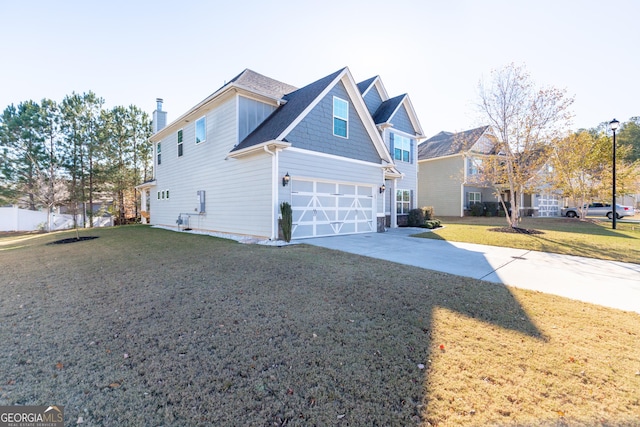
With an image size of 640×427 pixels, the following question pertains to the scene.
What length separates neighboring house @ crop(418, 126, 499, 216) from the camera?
22.1 m

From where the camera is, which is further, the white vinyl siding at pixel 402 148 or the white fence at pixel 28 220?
the white fence at pixel 28 220

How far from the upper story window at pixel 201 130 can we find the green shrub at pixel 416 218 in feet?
38.8

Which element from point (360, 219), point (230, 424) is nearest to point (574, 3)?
point (360, 219)

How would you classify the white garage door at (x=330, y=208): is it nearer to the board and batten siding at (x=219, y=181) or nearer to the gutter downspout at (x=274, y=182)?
the gutter downspout at (x=274, y=182)

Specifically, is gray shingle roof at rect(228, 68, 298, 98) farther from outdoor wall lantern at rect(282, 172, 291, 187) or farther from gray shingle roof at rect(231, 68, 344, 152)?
outdoor wall lantern at rect(282, 172, 291, 187)

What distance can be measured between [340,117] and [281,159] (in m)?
3.60

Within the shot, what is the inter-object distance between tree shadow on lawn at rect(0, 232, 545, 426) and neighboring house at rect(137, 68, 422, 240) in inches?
189

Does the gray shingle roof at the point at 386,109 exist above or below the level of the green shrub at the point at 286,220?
above

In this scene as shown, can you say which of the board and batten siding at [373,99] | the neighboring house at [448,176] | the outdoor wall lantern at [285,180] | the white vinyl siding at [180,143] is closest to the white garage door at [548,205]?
the neighboring house at [448,176]

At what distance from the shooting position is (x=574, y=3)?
867 centimetres

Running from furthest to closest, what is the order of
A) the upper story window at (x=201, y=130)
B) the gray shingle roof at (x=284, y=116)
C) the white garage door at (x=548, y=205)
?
the white garage door at (x=548, y=205) → the upper story window at (x=201, y=130) → the gray shingle roof at (x=284, y=116)

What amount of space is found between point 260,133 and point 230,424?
33.2ft

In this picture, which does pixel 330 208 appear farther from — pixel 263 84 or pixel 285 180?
pixel 263 84

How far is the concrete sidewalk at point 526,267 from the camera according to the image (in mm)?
4761
